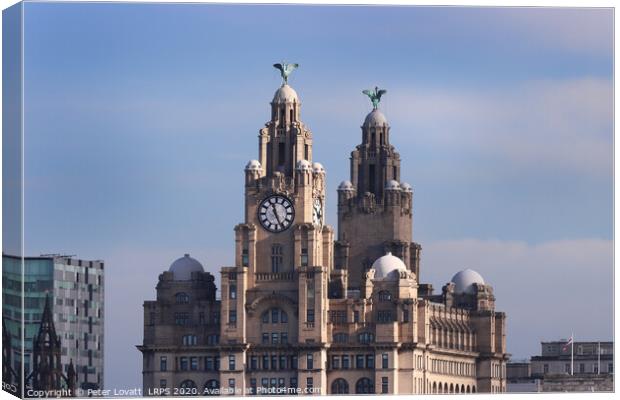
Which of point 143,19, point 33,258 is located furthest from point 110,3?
point 33,258

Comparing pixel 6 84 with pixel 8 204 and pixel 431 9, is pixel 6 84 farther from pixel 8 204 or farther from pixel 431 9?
pixel 431 9

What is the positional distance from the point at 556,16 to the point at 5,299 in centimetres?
3237

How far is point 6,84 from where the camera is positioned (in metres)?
186

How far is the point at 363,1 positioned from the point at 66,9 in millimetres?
15770

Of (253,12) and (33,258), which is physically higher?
(253,12)

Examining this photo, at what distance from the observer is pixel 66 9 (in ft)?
623

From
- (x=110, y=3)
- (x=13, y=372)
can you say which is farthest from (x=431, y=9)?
(x=13, y=372)

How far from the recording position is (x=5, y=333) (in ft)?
625

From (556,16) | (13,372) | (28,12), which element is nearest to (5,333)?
(13,372)

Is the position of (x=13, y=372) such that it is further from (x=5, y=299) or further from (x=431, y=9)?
(x=431, y=9)

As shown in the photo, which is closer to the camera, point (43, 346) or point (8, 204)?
point (8, 204)

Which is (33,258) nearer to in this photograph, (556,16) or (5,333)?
(5,333)

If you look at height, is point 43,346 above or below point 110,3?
below

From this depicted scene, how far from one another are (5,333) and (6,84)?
44.3 ft
